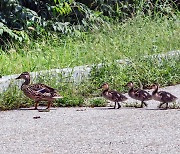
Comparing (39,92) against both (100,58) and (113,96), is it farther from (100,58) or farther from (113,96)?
(100,58)

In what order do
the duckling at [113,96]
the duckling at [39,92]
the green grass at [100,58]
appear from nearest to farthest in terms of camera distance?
the duckling at [39,92] → the duckling at [113,96] → the green grass at [100,58]

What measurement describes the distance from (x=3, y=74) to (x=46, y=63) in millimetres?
1054

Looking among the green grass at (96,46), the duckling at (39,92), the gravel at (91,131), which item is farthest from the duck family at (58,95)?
the green grass at (96,46)

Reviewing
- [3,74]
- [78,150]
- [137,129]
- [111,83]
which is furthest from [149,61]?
[78,150]

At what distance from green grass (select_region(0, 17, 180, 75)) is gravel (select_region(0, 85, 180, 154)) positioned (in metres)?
1.94

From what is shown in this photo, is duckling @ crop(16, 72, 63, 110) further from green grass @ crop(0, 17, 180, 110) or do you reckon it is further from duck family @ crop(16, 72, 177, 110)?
green grass @ crop(0, 17, 180, 110)

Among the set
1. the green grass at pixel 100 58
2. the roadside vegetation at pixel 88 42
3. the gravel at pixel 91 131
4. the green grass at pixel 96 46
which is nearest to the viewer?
the gravel at pixel 91 131

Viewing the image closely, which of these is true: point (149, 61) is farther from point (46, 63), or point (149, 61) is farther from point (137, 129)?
point (137, 129)

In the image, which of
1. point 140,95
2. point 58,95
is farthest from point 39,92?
point 140,95

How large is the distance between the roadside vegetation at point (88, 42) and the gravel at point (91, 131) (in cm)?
74

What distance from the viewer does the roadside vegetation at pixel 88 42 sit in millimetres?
10484

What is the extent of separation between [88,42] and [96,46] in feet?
2.82

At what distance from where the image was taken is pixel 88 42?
13008mm

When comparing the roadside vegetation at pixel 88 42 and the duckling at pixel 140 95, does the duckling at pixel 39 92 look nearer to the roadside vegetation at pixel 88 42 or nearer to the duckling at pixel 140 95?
the roadside vegetation at pixel 88 42
